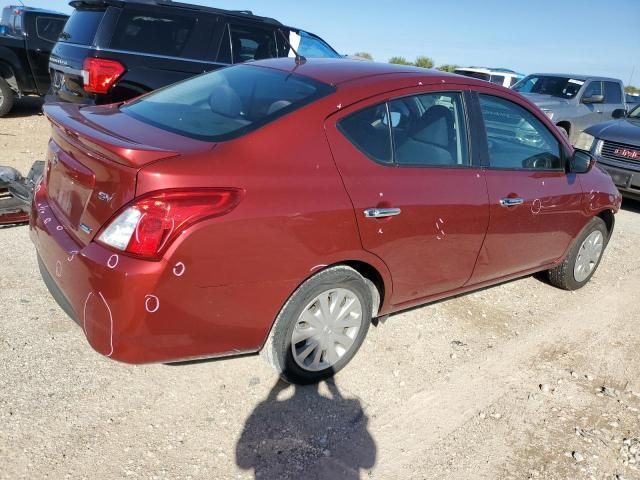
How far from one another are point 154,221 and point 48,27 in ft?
32.1

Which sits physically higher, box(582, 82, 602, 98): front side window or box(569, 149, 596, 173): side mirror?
box(582, 82, 602, 98): front side window

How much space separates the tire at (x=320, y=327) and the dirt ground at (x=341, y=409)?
0.46ft

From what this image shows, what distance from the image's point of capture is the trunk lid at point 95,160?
227 centimetres

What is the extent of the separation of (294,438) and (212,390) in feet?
1.77

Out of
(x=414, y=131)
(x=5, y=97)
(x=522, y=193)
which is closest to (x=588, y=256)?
(x=522, y=193)

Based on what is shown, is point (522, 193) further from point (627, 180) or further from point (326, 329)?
point (627, 180)

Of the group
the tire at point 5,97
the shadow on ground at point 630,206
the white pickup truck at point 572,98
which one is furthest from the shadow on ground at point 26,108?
the shadow on ground at point 630,206

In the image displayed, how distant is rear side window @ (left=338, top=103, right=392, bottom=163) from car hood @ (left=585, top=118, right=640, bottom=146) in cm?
632

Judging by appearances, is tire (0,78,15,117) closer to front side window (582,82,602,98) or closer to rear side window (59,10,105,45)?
rear side window (59,10,105,45)

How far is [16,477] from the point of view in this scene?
2215 mm

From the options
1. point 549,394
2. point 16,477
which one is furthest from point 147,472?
point 549,394

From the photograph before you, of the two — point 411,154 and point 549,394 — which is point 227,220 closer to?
point 411,154

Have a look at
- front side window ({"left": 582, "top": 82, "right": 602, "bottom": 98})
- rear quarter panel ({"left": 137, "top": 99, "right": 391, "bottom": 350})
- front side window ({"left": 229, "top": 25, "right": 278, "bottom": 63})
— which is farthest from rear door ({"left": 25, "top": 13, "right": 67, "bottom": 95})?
front side window ({"left": 582, "top": 82, "right": 602, "bottom": 98})

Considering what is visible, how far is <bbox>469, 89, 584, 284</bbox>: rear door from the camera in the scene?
356 centimetres
